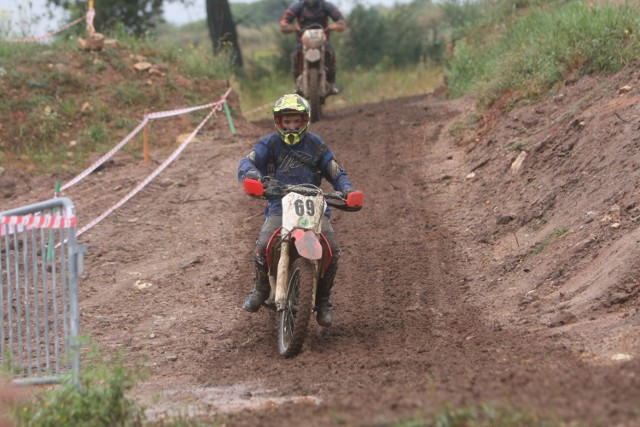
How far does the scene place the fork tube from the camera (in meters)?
7.23

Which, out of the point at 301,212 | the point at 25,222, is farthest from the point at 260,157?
the point at 25,222

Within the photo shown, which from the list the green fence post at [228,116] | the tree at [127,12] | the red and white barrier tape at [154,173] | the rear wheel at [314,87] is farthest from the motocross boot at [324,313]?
the tree at [127,12]

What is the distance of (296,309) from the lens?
7.39 m

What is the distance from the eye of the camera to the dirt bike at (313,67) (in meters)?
16.1

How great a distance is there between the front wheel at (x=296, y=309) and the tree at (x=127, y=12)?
18022mm

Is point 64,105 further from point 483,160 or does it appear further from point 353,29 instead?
point 353,29

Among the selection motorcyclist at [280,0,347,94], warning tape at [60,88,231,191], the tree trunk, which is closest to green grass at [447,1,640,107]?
motorcyclist at [280,0,347,94]

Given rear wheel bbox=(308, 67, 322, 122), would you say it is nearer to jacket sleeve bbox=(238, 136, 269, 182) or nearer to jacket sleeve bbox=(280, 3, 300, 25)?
jacket sleeve bbox=(280, 3, 300, 25)

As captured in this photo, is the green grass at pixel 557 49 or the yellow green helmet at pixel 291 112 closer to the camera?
the yellow green helmet at pixel 291 112

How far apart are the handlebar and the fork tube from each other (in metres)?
0.41

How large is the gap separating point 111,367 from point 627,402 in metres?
4.37

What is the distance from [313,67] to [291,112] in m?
8.71

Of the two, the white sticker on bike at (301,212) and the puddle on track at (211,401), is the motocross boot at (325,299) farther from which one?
the puddle on track at (211,401)

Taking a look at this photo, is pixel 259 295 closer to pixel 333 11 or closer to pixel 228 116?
pixel 228 116
